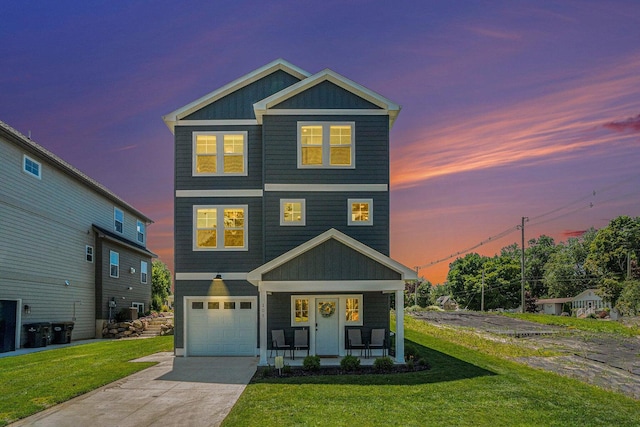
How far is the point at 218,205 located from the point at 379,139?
19.1 ft

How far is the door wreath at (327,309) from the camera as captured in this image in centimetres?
1694

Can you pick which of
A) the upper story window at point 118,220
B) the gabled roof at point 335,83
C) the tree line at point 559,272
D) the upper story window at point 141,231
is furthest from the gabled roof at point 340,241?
the tree line at point 559,272

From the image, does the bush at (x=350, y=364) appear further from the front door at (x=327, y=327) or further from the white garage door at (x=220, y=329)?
the white garage door at (x=220, y=329)

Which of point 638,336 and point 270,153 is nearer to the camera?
point 270,153

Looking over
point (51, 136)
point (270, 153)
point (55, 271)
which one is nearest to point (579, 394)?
point (270, 153)

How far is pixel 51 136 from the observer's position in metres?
26.7

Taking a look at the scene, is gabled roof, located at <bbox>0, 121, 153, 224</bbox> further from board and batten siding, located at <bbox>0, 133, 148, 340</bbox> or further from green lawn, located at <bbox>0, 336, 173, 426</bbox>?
green lawn, located at <bbox>0, 336, 173, 426</bbox>

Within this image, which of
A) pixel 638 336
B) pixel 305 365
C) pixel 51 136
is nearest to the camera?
pixel 305 365

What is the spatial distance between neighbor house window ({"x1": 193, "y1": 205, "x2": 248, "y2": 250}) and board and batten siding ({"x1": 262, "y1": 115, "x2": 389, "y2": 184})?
5.81 feet

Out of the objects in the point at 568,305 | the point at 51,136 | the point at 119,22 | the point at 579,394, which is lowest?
the point at 568,305

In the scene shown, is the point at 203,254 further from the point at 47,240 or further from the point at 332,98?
the point at 47,240

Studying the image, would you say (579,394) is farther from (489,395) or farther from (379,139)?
(379,139)

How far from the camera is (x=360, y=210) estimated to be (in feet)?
58.2

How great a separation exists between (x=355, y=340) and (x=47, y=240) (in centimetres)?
1472
